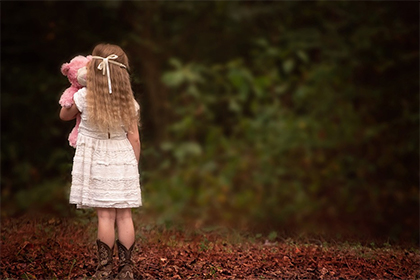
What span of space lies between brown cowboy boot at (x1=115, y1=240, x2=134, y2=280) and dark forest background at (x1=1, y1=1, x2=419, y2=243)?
531cm

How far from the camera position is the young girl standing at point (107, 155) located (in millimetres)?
4398

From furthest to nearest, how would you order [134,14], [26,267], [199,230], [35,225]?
[134,14] → [199,230] → [35,225] → [26,267]

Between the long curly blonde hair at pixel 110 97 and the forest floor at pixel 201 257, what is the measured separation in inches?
49.6

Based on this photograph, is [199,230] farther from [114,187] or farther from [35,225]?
[114,187]

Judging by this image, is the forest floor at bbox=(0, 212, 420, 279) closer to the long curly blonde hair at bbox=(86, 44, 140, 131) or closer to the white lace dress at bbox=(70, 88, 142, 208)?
the white lace dress at bbox=(70, 88, 142, 208)

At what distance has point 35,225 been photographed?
586 cm

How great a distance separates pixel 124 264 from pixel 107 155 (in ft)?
2.88

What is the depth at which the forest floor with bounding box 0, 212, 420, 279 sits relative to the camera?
182 inches

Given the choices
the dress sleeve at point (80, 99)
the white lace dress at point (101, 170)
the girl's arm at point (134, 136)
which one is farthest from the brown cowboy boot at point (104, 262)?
the dress sleeve at point (80, 99)

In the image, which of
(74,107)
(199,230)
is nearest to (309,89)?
(199,230)

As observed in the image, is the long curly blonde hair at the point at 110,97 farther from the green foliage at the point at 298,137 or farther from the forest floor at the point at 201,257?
the green foliage at the point at 298,137

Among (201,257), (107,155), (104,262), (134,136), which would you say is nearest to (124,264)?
(104,262)

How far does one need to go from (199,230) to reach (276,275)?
6.54ft

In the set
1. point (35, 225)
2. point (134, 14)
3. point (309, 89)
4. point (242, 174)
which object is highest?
point (134, 14)
